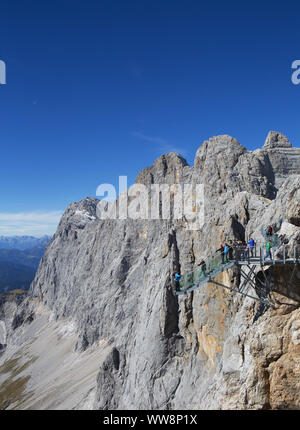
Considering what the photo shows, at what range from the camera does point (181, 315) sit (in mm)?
49969

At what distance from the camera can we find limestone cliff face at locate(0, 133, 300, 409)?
1828 centimetres

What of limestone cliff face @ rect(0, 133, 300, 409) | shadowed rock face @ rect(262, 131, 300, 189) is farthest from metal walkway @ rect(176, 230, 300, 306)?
shadowed rock face @ rect(262, 131, 300, 189)

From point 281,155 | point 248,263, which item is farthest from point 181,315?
point 248,263

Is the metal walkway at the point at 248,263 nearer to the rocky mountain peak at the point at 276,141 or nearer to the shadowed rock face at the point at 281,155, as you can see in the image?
the shadowed rock face at the point at 281,155

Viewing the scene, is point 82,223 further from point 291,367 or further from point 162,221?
point 291,367

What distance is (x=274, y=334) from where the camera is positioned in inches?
707

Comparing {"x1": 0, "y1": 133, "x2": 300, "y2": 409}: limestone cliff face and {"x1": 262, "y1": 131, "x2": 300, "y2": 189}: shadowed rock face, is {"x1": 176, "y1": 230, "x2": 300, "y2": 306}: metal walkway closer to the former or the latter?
{"x1": 0, "y1": 133, "x2": 300, "y2": 409}: limestone cliff face

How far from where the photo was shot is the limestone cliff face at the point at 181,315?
18281 mm

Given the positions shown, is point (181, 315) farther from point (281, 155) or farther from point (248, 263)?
point (248, 263)

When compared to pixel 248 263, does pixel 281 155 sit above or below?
above

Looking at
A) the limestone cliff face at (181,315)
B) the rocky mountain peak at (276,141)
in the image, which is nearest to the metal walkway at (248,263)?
the limestone cliff face at (181,315)
